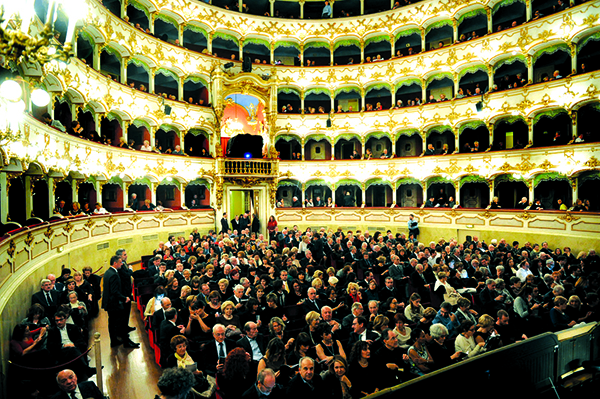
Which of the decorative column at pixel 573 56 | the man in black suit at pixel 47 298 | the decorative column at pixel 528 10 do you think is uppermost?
the decorative column at pixel 528 10

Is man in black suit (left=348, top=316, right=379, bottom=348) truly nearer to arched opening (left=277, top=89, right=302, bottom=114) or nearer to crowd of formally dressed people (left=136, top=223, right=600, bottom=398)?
crowd of formally dressed people (left=136, top=223, right=600, bottom=398)

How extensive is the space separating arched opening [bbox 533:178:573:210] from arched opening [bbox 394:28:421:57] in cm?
1195

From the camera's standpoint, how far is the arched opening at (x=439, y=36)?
22766 millimetres

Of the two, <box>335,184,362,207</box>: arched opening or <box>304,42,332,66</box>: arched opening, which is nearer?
<box>335,184,362,207</box>: arched opening

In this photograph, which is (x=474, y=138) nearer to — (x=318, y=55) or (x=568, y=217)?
(x=568, y=217)

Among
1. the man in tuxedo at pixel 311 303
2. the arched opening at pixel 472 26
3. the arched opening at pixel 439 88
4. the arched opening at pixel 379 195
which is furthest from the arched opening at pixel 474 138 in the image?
the man in tuxedo at pixel 311 303

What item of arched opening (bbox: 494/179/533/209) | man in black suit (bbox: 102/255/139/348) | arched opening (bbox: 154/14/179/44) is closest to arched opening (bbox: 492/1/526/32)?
arched opening (bbox: 494/179/533/209)

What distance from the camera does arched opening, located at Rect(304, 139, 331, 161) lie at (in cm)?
2595

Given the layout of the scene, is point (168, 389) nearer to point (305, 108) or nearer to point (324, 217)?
point (324, 217)

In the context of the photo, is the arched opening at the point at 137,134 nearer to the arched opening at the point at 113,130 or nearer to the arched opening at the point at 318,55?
the arched opening at the point at 113,130

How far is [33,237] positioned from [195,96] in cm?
1706

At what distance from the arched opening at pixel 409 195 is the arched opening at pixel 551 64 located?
912 cm

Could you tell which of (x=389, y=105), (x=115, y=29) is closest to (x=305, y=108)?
(x=389, y=105)

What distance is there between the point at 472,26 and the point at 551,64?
568 cm
